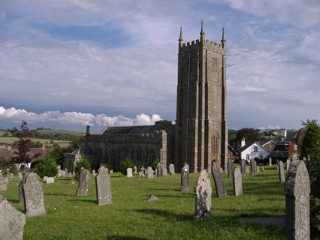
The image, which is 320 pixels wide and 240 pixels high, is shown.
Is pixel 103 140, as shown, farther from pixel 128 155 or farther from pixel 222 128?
pixel 222 128

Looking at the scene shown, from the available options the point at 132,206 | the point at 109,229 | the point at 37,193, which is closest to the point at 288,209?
the point at 109,229

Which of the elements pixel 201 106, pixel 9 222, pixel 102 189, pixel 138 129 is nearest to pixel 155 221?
pixel 9 222

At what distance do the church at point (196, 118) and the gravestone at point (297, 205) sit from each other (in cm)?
3955

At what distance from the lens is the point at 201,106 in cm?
4803

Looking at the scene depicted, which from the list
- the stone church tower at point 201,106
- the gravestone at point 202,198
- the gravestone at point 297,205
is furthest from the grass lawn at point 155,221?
the stone church tower at point 201,106

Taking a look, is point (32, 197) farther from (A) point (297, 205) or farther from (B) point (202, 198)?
(A) point (297, 205)

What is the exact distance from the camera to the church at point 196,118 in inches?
1875

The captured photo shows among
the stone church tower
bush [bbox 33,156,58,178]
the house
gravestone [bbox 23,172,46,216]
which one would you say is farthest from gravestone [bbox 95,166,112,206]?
the house

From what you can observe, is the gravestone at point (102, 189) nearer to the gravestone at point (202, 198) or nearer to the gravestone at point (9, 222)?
the gravestone at point (202, 198)

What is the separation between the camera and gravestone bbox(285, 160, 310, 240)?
6.63 meters

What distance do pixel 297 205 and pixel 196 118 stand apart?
41300 millimetres

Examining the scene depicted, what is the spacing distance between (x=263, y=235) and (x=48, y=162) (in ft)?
105

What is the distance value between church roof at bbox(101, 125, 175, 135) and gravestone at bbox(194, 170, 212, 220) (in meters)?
40.0

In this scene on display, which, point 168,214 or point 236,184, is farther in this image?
point 236,184
